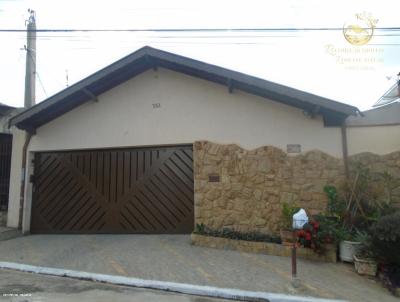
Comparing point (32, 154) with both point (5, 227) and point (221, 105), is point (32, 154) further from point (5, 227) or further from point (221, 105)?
point (221, 105)

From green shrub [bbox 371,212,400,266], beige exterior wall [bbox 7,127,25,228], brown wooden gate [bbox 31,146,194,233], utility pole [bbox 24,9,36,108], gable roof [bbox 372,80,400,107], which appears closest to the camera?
green shrub [bbox 371,212,400,266]

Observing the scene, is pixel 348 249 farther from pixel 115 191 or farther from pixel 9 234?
pixel 9 234

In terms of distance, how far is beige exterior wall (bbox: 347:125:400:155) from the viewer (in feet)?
24.9

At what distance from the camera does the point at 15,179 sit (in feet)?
32.2

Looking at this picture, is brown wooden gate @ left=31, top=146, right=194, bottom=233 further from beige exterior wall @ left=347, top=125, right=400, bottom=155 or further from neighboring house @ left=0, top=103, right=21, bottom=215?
beige exterior wall @ left=347, top=125, right=400, bottom=155

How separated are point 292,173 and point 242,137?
1507 mm

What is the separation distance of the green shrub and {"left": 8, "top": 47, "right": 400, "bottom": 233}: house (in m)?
1.95

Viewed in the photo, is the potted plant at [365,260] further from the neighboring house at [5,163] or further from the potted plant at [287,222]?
the neighboring house at [5,163]

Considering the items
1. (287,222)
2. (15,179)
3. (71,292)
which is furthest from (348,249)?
(15,179)

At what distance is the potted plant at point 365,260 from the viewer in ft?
19.2

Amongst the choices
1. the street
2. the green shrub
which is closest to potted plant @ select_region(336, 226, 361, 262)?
the green shrub

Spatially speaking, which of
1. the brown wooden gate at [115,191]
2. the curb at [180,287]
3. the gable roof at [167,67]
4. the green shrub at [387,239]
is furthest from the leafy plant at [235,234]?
the gable roof at [167,67]

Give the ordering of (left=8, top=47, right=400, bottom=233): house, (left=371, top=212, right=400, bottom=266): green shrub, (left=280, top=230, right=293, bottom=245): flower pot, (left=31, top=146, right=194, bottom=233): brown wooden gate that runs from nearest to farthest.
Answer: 1. (left=371, top=212, right=400, bottom=266): green shrub
2. (left=280, top=230, right=293, bottom=245): flower pot
3. (left=8, top=47, right=400, bottom=233): house
4. (left=31, top=146, right=194, bottom=233): brown wooden gate

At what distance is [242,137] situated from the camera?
828 cm
